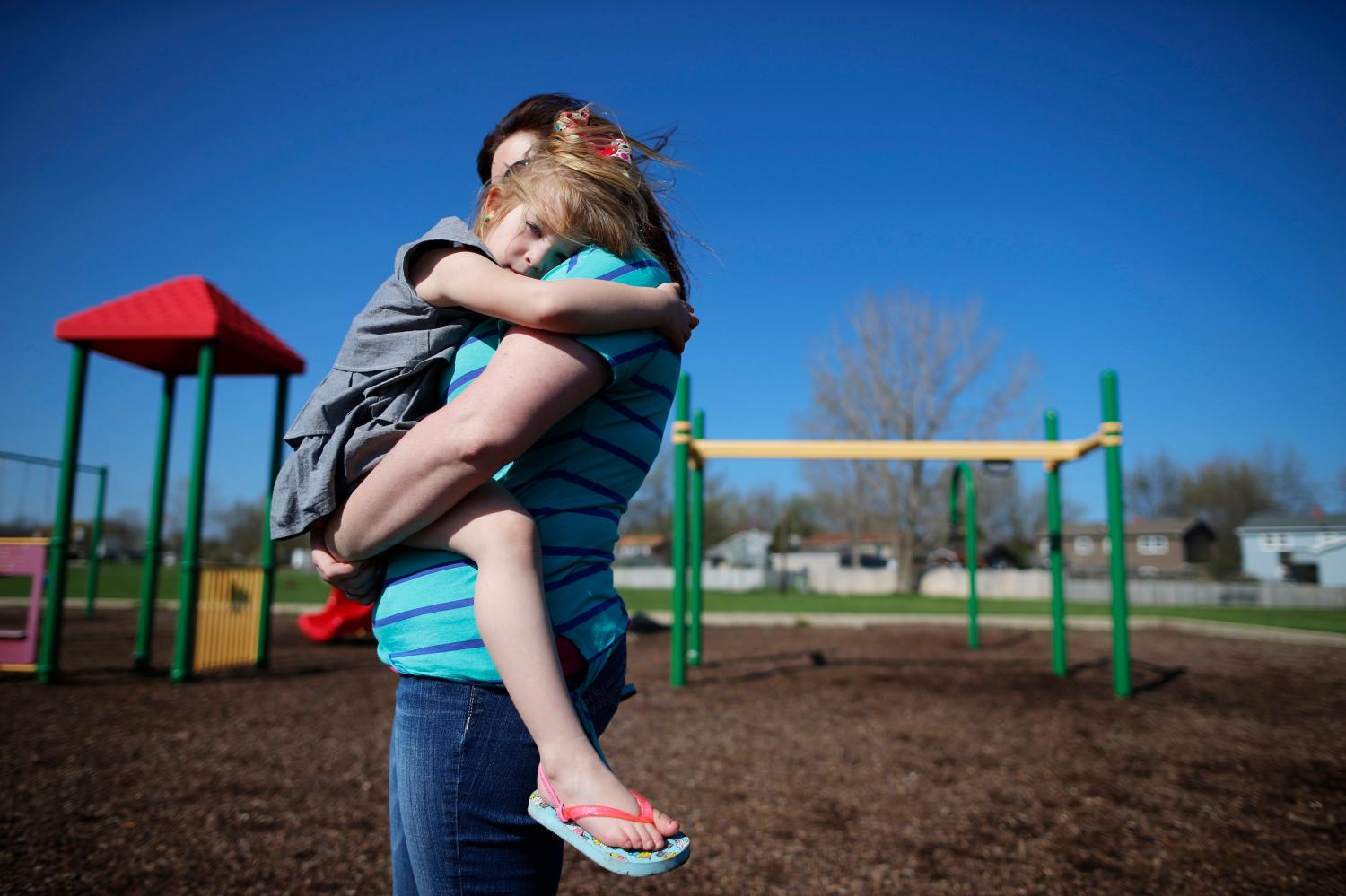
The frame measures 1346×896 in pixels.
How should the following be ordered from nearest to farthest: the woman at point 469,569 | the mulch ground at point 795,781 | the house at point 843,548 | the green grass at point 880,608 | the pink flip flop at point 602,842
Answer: the pink flip flop at point 602,842
the woman at point 469,569
the mulch ground at point 795,781
the green grass at point 880,608
the house at point 843,548

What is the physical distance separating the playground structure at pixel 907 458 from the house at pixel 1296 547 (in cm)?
3421

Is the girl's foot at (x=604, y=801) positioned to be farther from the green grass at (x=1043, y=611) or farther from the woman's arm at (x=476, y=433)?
the green grass at (x=1043, y=611)

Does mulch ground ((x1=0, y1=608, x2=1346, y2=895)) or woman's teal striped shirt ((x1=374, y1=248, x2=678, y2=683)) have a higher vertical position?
woman's teal striped shirt ((x1=374, y1=248, x2=678, y2=683))

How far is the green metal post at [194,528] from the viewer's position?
22.5 feet

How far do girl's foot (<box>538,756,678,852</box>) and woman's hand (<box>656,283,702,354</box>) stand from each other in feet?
1.92

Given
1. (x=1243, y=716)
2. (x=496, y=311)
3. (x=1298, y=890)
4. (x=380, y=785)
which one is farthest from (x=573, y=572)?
(x=1243, y=716)

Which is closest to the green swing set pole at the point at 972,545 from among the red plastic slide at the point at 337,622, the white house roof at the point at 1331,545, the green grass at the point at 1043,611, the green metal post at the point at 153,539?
the red plastic slide at the point at 337,622

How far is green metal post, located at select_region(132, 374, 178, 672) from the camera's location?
24.7 ft

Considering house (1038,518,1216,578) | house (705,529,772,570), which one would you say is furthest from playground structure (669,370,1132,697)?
house (705,529,772,570)

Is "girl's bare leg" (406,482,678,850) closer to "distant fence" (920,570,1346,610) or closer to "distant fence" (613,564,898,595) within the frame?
"distant fence" (920,570,1346,610)

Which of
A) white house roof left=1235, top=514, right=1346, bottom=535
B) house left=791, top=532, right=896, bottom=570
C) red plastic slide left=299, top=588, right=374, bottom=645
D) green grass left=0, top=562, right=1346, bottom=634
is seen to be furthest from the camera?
house left=791, top=532, right=896, bottom=570

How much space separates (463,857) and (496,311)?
2.32 ft

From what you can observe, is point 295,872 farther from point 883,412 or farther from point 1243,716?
point 883,412

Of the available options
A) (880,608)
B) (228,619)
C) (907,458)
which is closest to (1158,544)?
(880,608)
